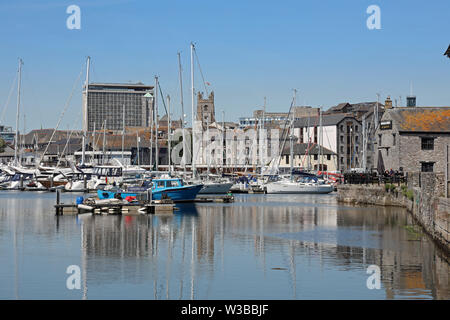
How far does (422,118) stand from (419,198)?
28.0m

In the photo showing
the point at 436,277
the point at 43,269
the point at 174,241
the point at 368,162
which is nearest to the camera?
the point at 436,277

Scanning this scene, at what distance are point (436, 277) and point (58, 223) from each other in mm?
32044

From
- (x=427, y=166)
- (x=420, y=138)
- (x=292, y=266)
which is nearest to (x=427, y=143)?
(x=420, y=138)

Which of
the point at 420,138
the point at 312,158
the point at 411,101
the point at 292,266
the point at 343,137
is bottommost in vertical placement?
the point at 292,266

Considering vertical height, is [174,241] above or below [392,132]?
below

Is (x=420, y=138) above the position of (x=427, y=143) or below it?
above

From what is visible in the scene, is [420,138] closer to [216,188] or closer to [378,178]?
[378,178]

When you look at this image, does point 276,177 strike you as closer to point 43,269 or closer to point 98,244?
point 98,244

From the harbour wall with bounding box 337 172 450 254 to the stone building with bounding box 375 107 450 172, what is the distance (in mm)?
5379

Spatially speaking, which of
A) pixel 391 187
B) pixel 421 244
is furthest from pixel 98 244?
pixel 391 187

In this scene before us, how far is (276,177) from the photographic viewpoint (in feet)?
385

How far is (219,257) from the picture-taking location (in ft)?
116

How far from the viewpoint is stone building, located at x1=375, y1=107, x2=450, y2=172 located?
7262 centimetres

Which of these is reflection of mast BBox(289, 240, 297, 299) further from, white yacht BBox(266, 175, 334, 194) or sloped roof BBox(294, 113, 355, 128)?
sloped roof BBox(294, 113, 355, 128)
